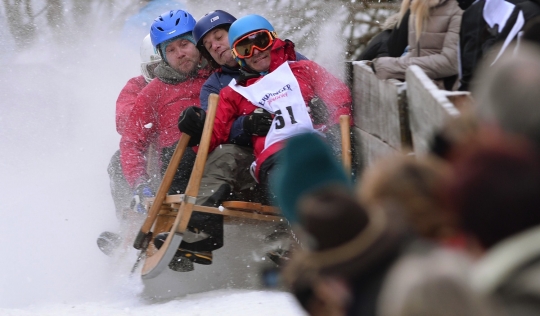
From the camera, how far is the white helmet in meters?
5.50

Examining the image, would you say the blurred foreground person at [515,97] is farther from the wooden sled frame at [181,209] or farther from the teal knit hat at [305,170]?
the wooden sled frame at [181,209]

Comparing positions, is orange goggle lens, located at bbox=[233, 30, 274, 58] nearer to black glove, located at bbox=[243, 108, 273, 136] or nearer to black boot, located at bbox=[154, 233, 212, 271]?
black glove, located at bbox=[243, 108, 273, 136]

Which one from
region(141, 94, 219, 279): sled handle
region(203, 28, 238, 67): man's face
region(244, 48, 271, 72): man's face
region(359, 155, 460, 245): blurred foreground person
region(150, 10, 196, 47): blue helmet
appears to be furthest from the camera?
region(150, 10, 196, 47): blue helmet

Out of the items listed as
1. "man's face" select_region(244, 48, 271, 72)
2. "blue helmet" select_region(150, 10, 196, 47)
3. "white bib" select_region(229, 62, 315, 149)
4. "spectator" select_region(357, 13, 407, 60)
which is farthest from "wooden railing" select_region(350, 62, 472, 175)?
"blue helmet" select_region(150, 10, 196, 47)

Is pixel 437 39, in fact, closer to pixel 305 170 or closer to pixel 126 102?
pixel 126 102

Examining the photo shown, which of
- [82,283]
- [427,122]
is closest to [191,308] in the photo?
[82,283]

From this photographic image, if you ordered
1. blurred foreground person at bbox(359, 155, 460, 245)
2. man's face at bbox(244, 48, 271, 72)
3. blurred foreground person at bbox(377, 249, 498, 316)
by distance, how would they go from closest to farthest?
blurred foreground person at bbox(377, 249, 498, 316) < blurred foreground person at bbox(359, 155, 460, 245) < man's face at bbox(244, 48, 271, 72)

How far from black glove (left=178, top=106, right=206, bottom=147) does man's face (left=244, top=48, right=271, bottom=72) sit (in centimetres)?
43

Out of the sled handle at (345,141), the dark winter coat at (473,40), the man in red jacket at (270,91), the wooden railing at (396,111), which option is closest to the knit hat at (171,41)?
the man in red jacket at (270,91)

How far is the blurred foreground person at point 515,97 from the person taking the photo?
4.12 ft

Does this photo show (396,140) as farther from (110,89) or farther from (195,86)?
(110,89)

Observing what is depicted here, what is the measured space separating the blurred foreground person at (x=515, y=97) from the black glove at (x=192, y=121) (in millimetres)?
2911

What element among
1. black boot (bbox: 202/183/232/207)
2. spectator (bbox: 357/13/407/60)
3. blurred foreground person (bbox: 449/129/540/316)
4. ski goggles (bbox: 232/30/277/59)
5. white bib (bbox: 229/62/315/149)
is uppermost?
blurred foreground person (bbox: 449/129/540/316)

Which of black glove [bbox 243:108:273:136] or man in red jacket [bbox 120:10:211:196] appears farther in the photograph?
man in red jacket [bbox 120:10:211:196]
